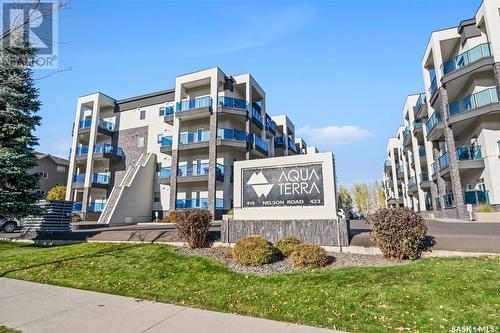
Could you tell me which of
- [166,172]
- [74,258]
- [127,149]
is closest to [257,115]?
[166,172]

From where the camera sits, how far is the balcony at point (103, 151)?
33.6 meters

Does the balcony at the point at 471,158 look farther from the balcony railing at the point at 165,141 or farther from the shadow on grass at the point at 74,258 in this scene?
the balcony railing at the point at 165,141

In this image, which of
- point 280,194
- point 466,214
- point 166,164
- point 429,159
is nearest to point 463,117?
point 466,214

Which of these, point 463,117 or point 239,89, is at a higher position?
point 239,89

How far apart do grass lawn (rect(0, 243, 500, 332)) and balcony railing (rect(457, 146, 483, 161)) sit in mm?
18912

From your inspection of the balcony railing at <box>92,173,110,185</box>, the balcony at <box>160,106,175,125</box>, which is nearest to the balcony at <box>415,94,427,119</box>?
the balcony at <box>160,106,175,125</box>

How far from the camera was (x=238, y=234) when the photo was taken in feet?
37.8

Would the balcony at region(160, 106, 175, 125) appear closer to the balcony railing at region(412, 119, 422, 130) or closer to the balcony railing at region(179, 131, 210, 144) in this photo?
the balcony railing at region(179, 131, 210, 144)

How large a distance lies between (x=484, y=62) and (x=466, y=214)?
37.4 feet

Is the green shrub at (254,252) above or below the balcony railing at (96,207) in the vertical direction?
below

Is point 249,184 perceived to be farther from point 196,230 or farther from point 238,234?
point 196,230

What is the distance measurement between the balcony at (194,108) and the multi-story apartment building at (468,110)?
822 inches

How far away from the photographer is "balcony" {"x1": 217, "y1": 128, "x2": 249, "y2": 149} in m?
27.3

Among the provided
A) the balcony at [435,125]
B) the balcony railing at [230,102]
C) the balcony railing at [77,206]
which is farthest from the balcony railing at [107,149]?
the balcony at [435,125]
